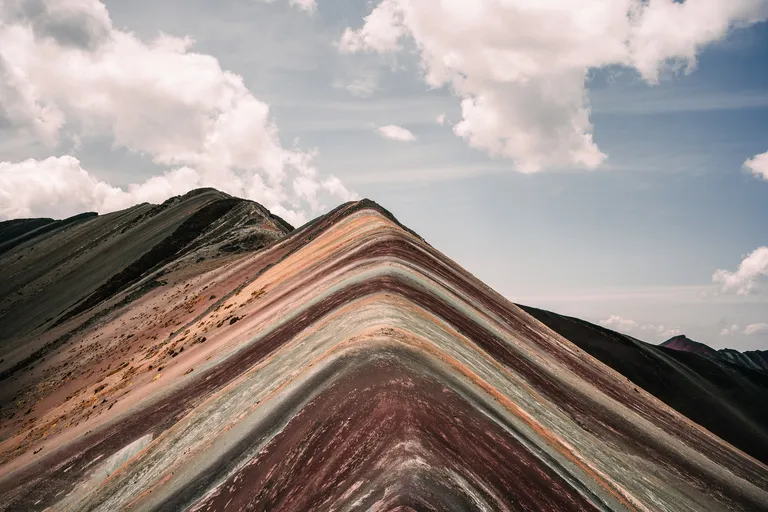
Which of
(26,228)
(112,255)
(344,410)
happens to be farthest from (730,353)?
(26,228)

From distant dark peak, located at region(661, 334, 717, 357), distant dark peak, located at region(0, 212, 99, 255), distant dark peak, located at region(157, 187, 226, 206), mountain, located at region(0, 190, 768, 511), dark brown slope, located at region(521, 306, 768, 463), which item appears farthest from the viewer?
distant dark peak, located at region(0, 212, 99, 255)

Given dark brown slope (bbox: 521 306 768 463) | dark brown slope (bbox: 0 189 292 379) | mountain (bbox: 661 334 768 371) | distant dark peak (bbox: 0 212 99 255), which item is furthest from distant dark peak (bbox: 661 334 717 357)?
distant dark peak (bbox: 0 212 99 255)

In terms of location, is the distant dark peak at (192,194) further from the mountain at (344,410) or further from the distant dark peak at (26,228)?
the distant dark peak at (26,228)

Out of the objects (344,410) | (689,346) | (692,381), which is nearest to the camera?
(344,410)

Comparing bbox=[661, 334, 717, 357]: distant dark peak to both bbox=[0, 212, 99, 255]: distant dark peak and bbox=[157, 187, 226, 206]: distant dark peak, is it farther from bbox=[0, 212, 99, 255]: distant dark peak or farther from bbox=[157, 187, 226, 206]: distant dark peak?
bbox=[0, 212, 99, 255]: distant dark peak

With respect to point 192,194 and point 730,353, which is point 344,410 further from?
point 730,353

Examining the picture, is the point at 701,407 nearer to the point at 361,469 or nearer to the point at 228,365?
the point at 228,365

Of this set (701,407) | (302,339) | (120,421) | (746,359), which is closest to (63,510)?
(120,421)
